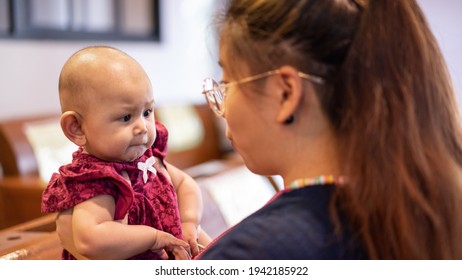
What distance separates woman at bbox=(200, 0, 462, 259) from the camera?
0.73 metres

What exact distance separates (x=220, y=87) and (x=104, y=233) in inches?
10.9

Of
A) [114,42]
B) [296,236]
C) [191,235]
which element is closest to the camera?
[296,236]

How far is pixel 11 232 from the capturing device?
1314mm

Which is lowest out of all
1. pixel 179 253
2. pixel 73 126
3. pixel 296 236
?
pixel 179 253

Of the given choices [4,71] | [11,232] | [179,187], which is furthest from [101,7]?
[179,187]

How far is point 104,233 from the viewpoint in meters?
0.86

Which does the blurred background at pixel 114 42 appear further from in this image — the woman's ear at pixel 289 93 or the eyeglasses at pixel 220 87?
the woman's ear at pixel 289 93

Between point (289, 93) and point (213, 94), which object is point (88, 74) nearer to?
point (213, 94)

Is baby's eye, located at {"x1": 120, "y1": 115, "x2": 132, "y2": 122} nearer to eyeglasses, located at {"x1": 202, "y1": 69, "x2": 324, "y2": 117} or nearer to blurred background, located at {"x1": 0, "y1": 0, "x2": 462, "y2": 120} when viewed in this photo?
eyeglasses, located at {"x1": 202, "y1": 69, "x2": 324, "y2": 117}

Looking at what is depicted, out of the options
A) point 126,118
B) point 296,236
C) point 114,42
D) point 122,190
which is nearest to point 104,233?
point 122,190

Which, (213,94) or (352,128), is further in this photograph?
(213,94)

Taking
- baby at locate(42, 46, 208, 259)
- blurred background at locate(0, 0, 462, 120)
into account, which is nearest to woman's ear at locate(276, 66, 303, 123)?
baby at locate(42, 46, 208, 259)

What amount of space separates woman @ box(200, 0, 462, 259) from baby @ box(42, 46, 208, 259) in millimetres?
182

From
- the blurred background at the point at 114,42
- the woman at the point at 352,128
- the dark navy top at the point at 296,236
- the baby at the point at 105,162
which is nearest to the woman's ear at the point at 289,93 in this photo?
the woman at the point at 352,128
